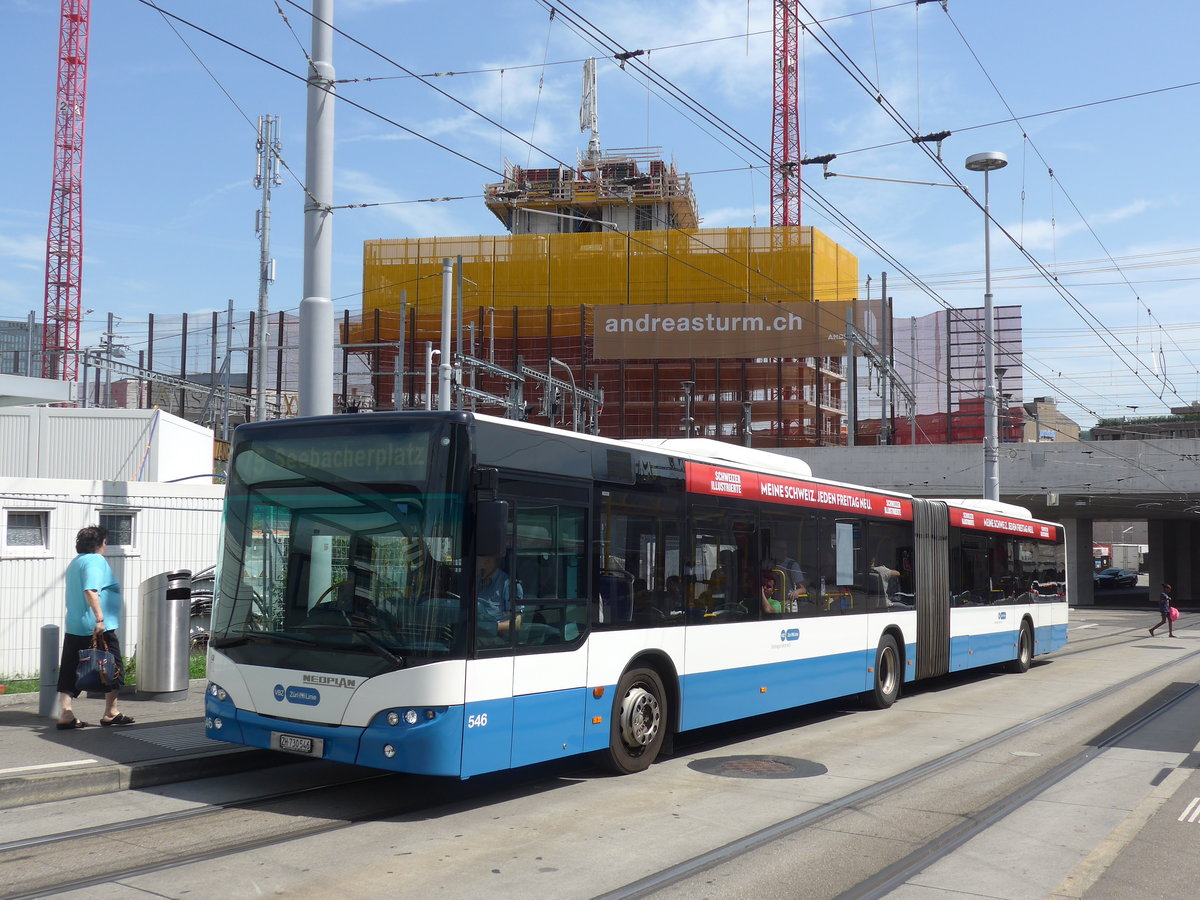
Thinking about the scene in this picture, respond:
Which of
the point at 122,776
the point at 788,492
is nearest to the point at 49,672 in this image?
the point at 122,776

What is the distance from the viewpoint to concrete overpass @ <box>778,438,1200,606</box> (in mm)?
44844

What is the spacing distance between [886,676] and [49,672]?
1001 cm

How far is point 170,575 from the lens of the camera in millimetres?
11461

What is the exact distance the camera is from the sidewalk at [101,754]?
25.6ft

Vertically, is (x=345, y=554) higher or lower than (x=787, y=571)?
higher

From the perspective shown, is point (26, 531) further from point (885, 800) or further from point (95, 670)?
point (885, 800)

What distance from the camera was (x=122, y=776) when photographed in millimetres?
8148

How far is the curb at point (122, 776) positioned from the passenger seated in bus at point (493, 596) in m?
2.76

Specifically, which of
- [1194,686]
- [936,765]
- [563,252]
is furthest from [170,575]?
[563,252]

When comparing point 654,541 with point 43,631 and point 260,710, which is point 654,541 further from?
point 43,631

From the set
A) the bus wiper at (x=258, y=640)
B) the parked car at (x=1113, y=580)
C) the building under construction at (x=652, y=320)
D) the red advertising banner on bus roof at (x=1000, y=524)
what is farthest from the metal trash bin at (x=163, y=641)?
the parked car at (x=1113, y=580)

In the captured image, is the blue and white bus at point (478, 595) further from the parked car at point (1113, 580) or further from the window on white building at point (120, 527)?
the parked car at point (1113, 580)

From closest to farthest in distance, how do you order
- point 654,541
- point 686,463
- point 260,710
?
point 260,710
point 654,541
point 686,463

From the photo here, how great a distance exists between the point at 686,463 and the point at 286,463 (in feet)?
12.6
